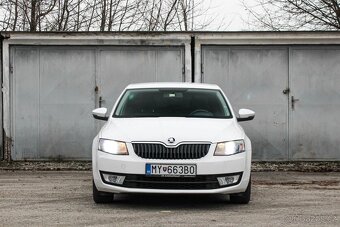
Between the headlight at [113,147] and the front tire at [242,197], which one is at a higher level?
the headlight at [113,147]

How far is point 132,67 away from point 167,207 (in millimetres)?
6594

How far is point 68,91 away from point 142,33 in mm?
2060

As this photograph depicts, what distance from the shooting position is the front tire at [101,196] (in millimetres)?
8009

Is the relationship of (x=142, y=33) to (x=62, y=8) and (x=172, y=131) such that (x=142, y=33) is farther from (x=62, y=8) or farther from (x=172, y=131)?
(x=62, y=8)

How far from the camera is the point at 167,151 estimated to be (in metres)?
7.57

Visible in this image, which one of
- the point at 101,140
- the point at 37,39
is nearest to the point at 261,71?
the point at 37,39

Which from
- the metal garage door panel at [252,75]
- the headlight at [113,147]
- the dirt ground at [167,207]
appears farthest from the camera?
the metal garage door panel at [252,75]

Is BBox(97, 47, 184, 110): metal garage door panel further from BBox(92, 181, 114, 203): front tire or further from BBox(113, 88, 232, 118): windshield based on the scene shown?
BBox(92, 181, 114, 203): front tire

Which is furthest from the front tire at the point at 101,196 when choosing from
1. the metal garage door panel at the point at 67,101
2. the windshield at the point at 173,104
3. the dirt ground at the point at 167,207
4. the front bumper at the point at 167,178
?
the metal garage door panel at the point at 67,101

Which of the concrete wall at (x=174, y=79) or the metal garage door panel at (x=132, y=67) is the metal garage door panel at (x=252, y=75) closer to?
the concrete wall at (x=174, y=79)

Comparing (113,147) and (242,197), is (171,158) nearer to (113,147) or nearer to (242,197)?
(113,147)

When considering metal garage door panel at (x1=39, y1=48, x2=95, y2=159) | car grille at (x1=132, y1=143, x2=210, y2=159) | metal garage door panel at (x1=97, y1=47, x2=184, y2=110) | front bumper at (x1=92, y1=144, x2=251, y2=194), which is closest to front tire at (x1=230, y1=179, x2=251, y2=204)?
front bumper at (x1=92, y1=144, x2=251, y2=194)

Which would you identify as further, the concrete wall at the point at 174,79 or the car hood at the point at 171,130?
the concrete wall at the point at 174,79

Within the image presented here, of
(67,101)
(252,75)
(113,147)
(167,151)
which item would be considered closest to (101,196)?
(113,147)
